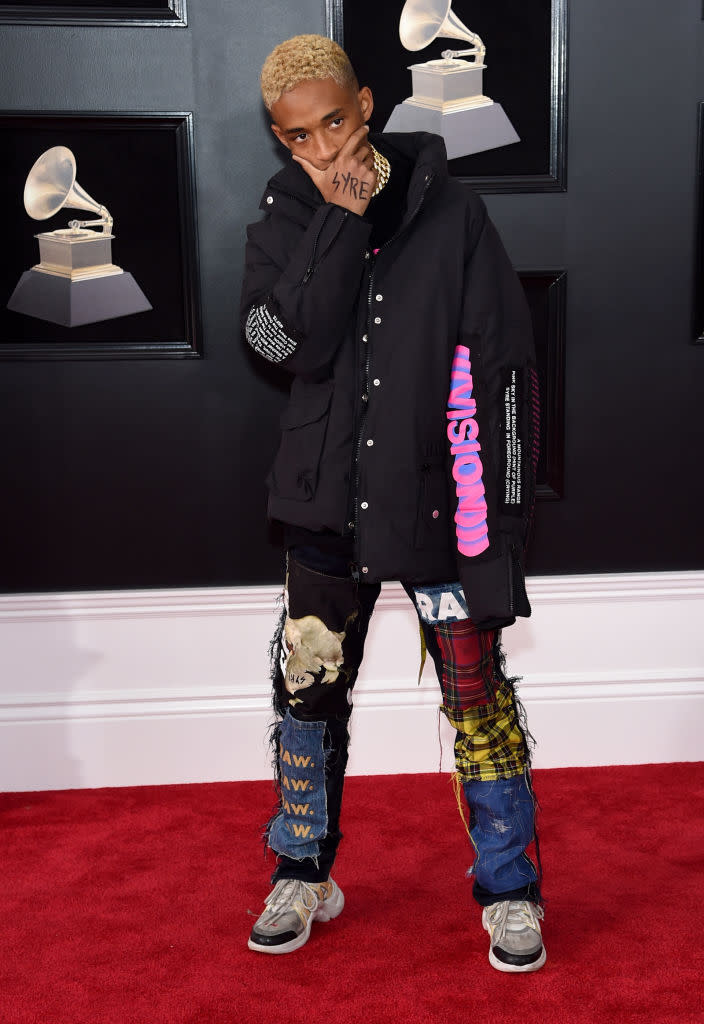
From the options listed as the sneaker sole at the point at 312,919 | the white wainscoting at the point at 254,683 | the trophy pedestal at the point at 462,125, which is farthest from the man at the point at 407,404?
the white wainscoting at the point at 254,683

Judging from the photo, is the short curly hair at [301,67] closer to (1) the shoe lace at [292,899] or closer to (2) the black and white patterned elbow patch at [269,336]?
(2) the black and white patterned elbow patch at [269,336]

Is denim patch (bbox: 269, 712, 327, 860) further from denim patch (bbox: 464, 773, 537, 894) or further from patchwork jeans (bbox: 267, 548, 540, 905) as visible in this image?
denim patch (bbox: 464, 773, 537, 894)

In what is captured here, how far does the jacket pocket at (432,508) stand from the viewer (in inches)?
74.3

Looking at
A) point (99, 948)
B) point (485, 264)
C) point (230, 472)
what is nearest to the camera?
point (485, 264)

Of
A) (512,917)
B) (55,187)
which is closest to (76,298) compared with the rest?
(55,187)

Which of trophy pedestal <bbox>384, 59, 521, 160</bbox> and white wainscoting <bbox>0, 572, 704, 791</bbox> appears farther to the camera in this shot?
white wainscoting <bbox>0, 572, 704, 791</bbox>

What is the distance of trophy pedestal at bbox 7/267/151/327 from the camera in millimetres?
2705

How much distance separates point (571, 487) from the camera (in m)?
2.88

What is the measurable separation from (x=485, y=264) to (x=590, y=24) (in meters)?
1.16

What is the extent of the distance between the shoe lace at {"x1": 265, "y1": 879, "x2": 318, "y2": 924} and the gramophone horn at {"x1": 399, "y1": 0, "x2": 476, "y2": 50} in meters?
2.01

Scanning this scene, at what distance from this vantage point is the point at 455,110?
2.66 metres

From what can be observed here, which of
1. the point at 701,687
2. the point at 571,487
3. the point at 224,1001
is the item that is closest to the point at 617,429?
the point at 571,487

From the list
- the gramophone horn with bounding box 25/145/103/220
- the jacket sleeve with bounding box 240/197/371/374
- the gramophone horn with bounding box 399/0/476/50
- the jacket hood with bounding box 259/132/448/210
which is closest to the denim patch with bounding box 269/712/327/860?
the jacket sleeve with bounding box 240/197/371/374

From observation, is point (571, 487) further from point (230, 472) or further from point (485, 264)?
point (485, 264)
